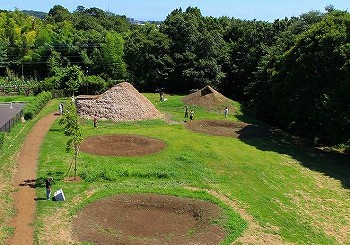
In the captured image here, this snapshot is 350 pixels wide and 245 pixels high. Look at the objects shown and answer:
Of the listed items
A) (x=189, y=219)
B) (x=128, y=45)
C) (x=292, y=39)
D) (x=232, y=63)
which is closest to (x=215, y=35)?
(x=232, y=63)

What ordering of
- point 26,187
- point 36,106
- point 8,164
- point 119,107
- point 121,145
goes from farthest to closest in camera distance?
1. point 36,106
2. point 119,107
3. point 121,145
4. point 8,164
5. point 26,187

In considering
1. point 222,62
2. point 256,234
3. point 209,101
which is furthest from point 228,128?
point 256,234

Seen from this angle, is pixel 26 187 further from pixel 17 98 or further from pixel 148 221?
pixel 17 98

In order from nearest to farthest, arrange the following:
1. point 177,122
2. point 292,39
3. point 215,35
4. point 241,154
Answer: point 241,154
point 177,122
point 292,39
point 215,35

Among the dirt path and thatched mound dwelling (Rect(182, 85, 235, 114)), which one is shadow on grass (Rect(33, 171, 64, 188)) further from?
thatched mound dwelling (Rect(182, 85, 235, 114))

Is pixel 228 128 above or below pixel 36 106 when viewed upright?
below

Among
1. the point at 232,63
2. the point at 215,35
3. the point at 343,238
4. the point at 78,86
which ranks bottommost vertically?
the point at 343,238

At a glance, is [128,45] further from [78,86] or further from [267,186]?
[267,186]
